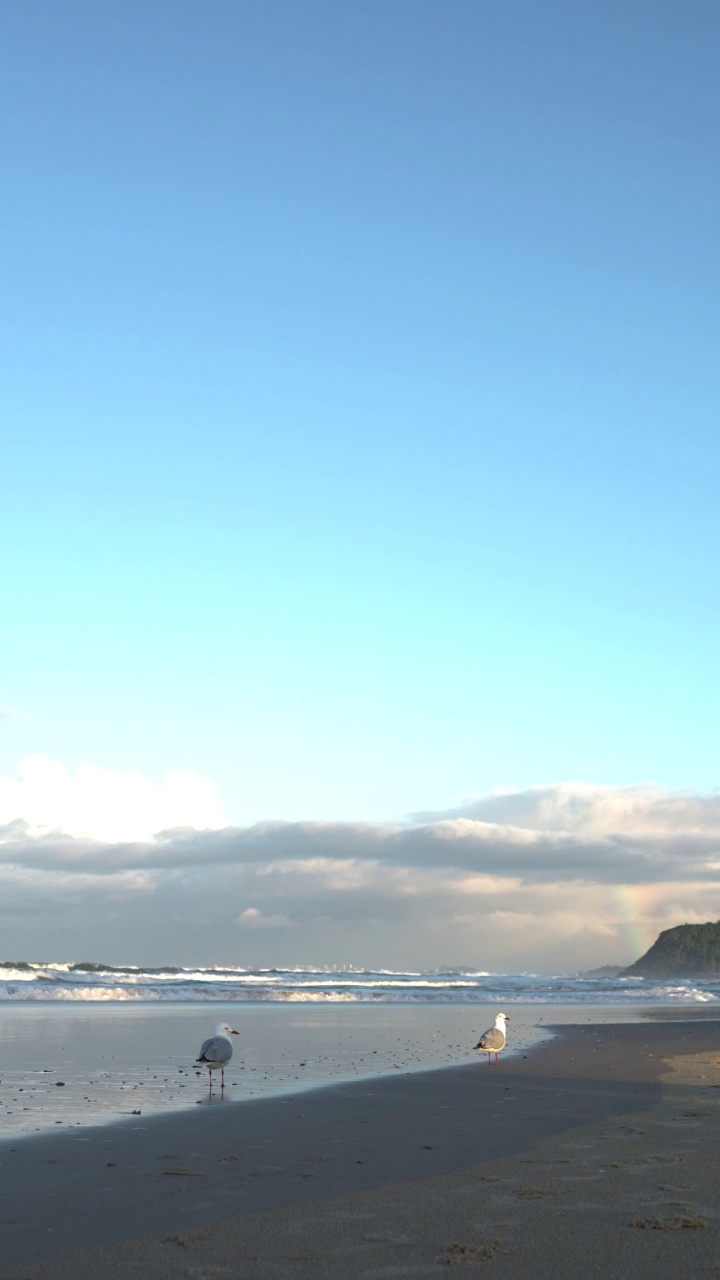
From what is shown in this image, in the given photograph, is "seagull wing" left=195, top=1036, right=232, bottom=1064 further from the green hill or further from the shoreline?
the green hill

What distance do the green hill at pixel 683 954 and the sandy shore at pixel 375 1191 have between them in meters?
107

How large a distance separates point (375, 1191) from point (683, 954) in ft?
407

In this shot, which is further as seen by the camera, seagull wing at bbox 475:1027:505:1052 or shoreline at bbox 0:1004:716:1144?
seagull wing at bbox 475:1027:505:1052

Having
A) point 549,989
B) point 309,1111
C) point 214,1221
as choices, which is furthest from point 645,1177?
point 549,989

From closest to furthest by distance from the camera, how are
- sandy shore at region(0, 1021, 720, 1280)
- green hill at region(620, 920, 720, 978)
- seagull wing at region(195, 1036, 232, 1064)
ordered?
sandy shore at region(0, 1021, 720, 1280)
seagull wing at region(195, 1036, 232, 1064)
green hill at region(620, 920, 720, 978)

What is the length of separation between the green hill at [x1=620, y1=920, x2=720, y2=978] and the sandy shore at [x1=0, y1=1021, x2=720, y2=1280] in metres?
107

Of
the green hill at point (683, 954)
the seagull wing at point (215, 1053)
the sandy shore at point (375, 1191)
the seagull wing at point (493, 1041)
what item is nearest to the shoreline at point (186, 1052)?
the seagull wing at point (215, 1053)

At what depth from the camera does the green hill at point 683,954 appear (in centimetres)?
11575

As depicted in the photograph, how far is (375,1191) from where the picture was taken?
324 inches

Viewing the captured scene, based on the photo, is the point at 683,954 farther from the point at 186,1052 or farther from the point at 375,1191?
the point at 375,1191

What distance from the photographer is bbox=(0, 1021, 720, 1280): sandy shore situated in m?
6.20

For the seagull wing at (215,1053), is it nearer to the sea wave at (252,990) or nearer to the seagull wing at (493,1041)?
the seagull wing at (493,1041)

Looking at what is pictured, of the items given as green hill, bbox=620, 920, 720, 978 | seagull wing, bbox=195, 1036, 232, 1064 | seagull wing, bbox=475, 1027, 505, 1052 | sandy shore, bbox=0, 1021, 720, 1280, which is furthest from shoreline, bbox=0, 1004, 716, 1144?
green hill, bbox=620, 920, 720, 978

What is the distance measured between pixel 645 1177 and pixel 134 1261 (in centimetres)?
431
